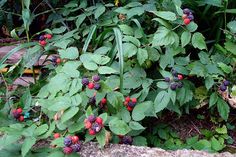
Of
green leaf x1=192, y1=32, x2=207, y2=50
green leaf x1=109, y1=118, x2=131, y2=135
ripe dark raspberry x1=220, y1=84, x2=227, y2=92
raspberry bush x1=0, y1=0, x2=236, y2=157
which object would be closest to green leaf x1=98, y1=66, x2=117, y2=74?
raspberry bush x1=0, y1=0, x2=236, y2=157

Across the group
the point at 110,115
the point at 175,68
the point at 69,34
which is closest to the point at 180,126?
the point at 175,68

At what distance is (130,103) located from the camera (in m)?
1.83

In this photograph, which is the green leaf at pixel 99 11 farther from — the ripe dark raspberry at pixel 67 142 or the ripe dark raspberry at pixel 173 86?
the ripe dark raspberry at pixel 67 142

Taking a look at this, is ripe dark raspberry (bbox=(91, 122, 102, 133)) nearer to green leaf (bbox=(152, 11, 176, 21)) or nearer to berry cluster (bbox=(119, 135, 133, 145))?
berry cluster (bbox=(119, 135, 133, 145))

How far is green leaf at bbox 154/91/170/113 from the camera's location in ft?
5.95

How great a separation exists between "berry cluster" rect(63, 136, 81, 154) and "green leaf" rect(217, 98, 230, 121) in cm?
78

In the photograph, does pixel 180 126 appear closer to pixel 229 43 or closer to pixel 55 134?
pixel 229 43

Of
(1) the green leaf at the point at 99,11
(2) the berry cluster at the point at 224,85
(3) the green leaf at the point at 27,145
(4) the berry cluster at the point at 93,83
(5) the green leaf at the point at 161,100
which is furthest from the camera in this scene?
(1) the green leaf at the point at 99,11

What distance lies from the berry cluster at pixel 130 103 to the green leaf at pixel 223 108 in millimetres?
441

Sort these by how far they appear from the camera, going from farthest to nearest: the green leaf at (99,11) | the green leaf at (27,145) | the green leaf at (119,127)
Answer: the green leaf at (99,11) < the green leaf at (119,127) < the green leaf at (27,145)

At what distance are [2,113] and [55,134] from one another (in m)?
0.36

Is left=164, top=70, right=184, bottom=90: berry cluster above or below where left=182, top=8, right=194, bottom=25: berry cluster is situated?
below

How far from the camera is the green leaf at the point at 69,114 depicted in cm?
160

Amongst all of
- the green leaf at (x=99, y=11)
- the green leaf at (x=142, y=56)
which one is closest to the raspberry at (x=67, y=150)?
the green leaf at (x=142, y=56)
